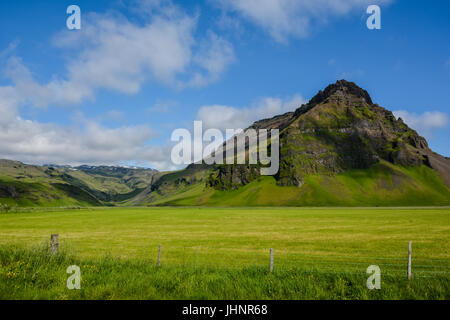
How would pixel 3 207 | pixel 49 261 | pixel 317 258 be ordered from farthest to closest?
pixel 3 207 < pixel 317 258 < pixel 49 261

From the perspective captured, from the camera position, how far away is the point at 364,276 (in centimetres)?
1502

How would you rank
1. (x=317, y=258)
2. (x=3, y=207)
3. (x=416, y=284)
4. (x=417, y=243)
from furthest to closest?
1. (x=3, y=207)
2. (x=417, y=243)
3. (x=317, y=258)
4. (x=416, y=284)

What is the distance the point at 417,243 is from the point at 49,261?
3939 cm
